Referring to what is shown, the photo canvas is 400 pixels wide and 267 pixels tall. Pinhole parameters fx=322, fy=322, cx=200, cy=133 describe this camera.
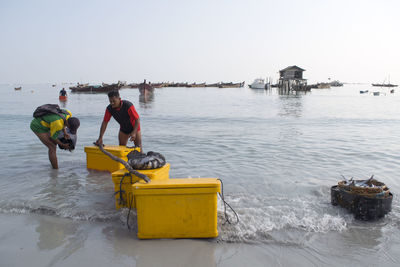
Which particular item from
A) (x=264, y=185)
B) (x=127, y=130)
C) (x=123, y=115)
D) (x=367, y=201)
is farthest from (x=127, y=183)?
(x=367, y=201)

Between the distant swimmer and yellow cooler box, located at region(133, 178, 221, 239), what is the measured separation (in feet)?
9.81

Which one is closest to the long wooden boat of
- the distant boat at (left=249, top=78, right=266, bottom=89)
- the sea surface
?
the distant boat at (left=249, top=78, right=266, bottom=89)

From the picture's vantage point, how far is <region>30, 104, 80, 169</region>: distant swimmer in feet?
18.7

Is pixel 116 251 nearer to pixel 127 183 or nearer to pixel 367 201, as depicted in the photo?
pixel 127 183

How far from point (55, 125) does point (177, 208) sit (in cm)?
341

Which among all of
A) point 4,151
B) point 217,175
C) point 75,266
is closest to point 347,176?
point 217,175

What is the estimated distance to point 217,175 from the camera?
6.57 metres

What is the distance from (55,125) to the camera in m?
5.70

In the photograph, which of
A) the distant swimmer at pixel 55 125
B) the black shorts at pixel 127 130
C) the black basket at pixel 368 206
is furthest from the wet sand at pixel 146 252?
the black shorts at pixel 127 130

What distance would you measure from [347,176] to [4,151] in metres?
8.73

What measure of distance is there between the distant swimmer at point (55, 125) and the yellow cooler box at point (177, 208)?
2.99 meters

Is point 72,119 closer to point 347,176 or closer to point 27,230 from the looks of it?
point 27,230

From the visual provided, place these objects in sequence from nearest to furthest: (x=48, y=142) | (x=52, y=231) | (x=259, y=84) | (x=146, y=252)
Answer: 1. (x=146, y=252)
2. (x=52, y=231)
3. (x=48, y=142)
4. (x=259, y=84)

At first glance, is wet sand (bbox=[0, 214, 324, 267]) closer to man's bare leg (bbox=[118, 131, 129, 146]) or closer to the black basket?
the black basket
